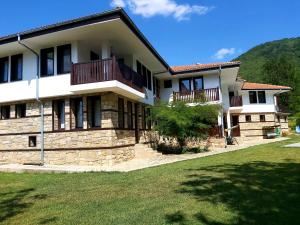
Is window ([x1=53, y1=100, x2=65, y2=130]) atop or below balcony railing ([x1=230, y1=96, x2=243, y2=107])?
below

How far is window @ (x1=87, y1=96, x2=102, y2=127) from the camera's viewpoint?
47.3ft

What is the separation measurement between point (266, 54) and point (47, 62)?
75.7 metres

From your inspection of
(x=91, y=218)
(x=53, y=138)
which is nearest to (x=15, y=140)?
(x=53, y=138)

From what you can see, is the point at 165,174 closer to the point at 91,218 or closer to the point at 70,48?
the point at 91,218

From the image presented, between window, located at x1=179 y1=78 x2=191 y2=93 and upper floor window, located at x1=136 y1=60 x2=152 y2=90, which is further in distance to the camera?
window, located at x1=179 y1=78 x2=191 y2=93

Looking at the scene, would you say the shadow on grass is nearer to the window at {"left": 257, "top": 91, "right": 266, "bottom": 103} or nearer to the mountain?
the window at {"left": 257, "top": 91, "right": 266, "bottom": 103}

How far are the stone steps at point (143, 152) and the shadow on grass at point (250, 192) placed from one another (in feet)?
20.4

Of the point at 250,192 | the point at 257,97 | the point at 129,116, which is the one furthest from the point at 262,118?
the point at 250,192

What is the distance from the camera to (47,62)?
15359 mm

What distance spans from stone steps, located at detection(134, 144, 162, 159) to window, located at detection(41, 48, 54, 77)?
231 inches

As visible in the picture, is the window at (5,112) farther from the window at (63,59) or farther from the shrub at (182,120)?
the shrub at (182,120)

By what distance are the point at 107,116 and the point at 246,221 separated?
977 centimetres

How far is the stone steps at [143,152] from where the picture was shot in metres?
16.3

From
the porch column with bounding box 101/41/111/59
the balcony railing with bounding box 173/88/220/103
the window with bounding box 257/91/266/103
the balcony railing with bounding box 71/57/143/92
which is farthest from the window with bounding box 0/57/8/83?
the window with bounding box 257/91/266/103
